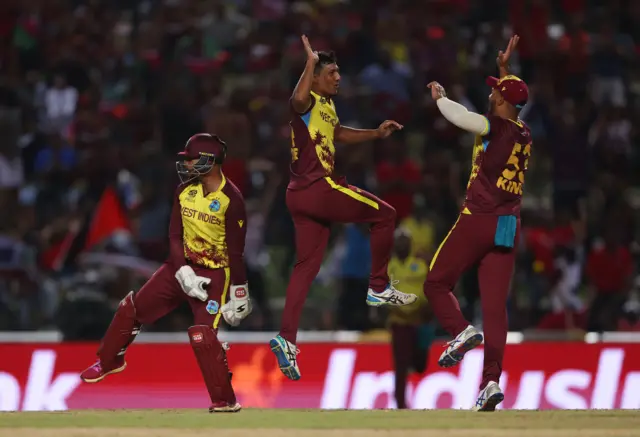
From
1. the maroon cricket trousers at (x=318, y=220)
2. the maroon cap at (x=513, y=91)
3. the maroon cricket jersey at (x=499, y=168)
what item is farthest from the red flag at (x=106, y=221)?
the maroon cap at (x=513, y=91)

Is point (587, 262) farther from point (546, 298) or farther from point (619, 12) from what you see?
point (619, 12)

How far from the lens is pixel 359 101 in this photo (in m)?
16.6

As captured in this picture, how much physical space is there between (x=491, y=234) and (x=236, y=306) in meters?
2.05

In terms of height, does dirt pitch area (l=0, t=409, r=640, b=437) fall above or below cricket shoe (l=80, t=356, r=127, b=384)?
above

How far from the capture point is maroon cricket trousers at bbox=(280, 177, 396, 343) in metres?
10.8

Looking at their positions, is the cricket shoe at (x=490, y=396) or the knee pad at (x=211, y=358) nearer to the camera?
the cricket shoe at (x=490, y=396)

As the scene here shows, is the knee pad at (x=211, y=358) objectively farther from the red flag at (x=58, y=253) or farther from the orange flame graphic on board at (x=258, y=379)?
the red flag at (x=58, y=253)

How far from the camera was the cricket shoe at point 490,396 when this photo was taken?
10625mm

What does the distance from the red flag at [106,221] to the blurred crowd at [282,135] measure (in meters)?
0.02

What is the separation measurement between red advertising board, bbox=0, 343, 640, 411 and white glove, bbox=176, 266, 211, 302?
370 cm

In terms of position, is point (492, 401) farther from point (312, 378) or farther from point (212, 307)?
point (312, 378)

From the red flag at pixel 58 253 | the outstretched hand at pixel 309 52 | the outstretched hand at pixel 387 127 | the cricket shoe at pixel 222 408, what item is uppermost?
the outstretched hand at pixel 309 52

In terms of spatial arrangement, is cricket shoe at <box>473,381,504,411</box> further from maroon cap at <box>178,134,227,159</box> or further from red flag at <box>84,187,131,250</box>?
red flag at <box>84,187,131,250</box>

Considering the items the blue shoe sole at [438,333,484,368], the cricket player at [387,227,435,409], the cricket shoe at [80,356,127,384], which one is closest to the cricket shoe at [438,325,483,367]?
the blue shoe sole at [438,333,484,368]
